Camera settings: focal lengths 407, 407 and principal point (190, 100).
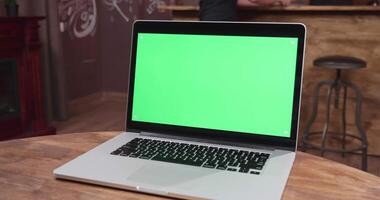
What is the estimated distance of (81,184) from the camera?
2.33 ft

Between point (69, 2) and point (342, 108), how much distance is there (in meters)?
2.48

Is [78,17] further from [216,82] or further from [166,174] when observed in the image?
[166,174]

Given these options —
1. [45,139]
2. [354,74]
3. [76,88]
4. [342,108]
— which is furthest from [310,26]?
[76,88]

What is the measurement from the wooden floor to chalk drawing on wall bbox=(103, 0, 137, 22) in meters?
0.84

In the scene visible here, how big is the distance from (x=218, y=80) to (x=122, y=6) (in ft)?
11.2

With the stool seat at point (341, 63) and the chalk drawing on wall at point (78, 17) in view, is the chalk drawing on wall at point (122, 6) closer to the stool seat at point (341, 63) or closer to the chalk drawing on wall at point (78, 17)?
the chalk drawing on wall at point (78, 17)

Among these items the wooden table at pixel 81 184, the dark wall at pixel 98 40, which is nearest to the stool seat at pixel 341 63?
the wooden table at pixel 81 184

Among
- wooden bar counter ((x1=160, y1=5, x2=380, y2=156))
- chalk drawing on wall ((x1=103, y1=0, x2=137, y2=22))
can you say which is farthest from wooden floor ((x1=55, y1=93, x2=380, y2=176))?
chalk drawing on wall ((x1=103, y1=0, x2=137, y2=22))

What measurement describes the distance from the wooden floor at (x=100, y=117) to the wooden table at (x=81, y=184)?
6.43ft

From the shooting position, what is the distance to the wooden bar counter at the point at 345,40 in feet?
8.20

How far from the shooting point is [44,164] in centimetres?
80

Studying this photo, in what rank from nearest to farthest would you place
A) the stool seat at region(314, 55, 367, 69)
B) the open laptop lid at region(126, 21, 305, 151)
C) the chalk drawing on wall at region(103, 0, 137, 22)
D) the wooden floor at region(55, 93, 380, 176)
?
the open laptop lid at region(126, 21, 305, 151) → the stool seat at region(314, 55, 367, 69) → the wooden floor at region(55, 93, 380, 176) → the chalk drawing on wall at region(103, 0, 137, 22)

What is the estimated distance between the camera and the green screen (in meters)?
0.82

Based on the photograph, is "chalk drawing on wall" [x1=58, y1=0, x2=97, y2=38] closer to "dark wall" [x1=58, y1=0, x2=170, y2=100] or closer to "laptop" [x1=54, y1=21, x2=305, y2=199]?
"dark wall" [x1=58, y1=0, x2=170, y2=100]
